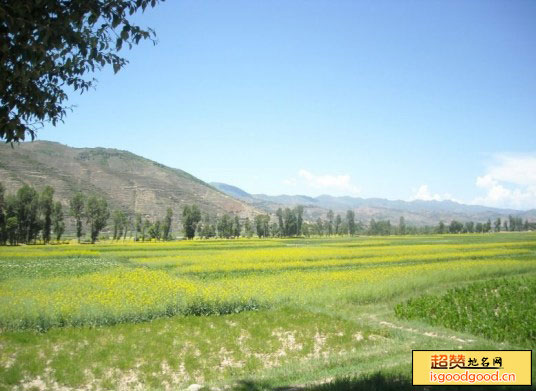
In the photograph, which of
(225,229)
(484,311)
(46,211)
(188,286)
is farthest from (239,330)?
(225,229)

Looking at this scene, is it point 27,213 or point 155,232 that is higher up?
point 27,213

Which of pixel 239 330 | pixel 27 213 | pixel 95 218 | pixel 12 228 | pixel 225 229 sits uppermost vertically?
pixel 27 213

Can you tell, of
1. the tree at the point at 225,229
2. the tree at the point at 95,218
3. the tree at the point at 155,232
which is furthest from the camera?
the tree at the point at 225,229

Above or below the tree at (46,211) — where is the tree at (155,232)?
below

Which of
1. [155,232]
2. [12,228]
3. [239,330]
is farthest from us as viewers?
[155,232]

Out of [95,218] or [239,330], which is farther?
[95,218]

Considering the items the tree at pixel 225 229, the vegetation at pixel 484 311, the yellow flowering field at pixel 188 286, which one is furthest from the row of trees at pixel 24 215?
the vegetation at pixel 484 311

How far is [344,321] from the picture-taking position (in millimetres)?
20922

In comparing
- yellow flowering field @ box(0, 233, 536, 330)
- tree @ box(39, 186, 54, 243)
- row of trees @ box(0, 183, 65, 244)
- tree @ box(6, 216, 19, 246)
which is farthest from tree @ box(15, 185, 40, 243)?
yellow flowering field @ box(0, 233, 536, 330)

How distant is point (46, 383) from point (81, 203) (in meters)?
126

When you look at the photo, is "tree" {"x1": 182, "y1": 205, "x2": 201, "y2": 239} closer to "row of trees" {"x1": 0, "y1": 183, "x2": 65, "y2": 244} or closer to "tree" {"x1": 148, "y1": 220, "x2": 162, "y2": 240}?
"tree" {"x1": 148, "y1": 220, "x2": 162, "y2": 240}

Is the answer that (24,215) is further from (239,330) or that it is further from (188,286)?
(239,330)

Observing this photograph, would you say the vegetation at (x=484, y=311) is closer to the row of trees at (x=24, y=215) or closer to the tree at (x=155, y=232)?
the row of trees at (x=24, y=215)

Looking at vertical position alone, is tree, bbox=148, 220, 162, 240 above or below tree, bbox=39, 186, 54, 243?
below
